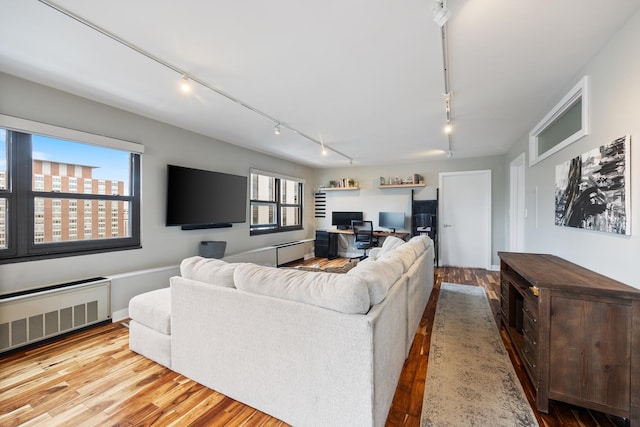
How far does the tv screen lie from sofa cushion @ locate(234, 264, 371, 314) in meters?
2.39

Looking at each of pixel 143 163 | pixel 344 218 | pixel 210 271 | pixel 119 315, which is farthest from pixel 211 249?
pixel 344 218

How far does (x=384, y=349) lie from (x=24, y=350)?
3.08 m

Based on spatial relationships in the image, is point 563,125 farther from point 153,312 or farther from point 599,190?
point 153,312

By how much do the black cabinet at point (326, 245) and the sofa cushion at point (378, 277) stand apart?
4659 millimetres

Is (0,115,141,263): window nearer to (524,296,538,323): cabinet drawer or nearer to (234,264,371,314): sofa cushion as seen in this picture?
(234,264,371,314): sofa cushion

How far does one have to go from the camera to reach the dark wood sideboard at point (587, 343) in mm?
1428

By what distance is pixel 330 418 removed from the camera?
1340 millimetres

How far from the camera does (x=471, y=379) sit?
75.7 inches

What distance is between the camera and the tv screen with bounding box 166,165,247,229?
3574 mm

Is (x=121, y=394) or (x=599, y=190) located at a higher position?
(x=599, y=190)

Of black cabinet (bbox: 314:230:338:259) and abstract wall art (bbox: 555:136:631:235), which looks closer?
abstract wall art (bbox: 555:136:631:235)

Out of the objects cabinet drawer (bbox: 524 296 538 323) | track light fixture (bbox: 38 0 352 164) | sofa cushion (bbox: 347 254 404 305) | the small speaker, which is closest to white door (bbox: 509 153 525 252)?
cabinet drawer (bbox: 524 296 538 323)

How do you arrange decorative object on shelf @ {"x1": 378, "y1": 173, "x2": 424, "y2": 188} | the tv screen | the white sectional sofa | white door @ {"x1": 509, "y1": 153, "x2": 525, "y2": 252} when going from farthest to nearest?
decorative object on shelf @ {"x1": 378, "y1": 173, "x2": 424, "y2": 188}, white door @ {"x1": 509, "y1": 153, "x2": 525, "y2": 252}, the tv screen, the white sectional sofa

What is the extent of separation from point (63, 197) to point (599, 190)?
473cm
